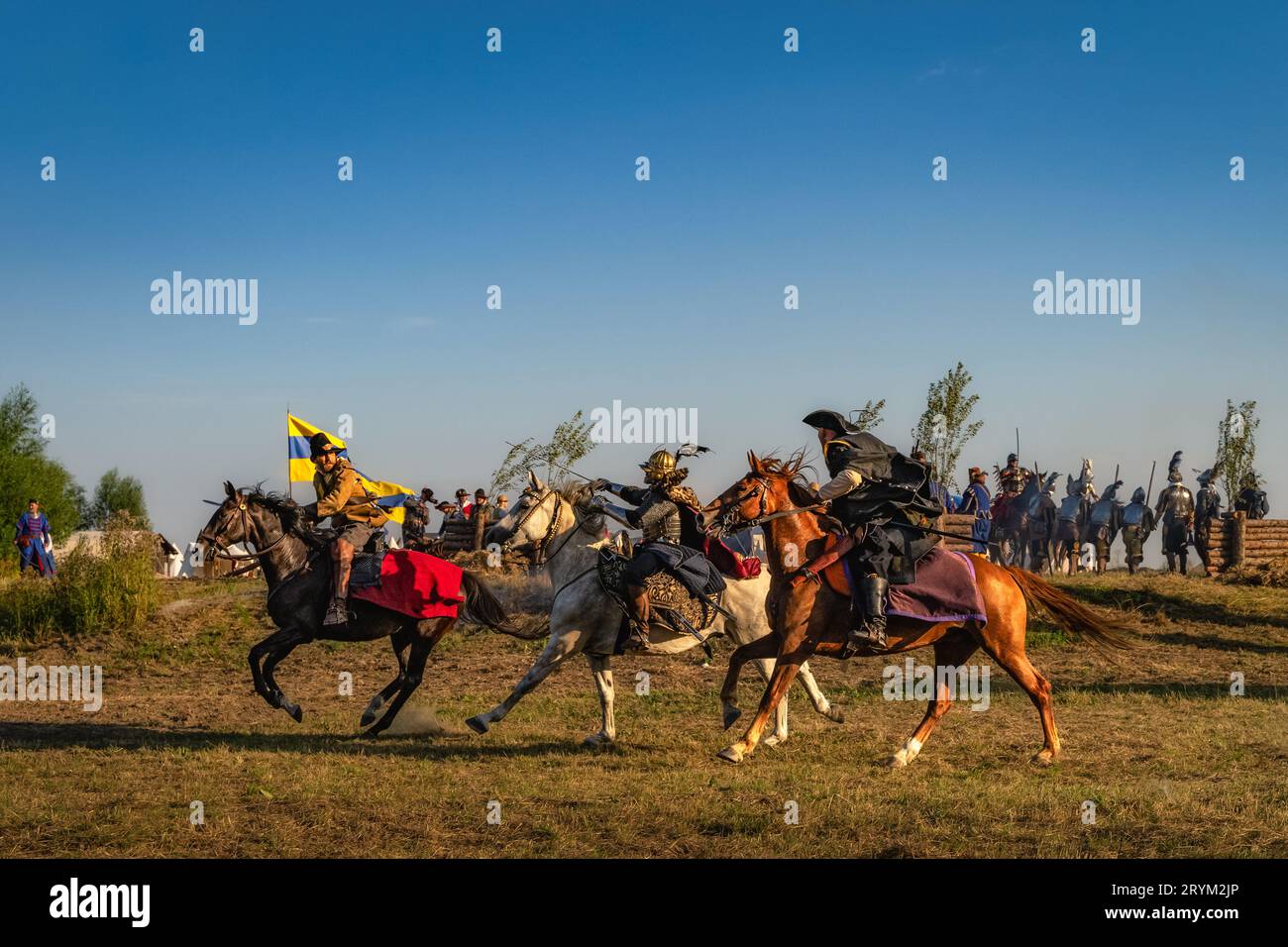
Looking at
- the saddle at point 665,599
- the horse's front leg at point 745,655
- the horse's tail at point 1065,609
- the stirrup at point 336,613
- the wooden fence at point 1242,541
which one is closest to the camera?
the horse's front leg at point 745,655

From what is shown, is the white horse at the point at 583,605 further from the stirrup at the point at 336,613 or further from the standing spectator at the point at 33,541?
the standing spectator at the point at 33,541

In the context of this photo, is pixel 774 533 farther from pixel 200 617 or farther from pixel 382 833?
pixel 200 617

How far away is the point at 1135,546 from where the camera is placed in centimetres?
2861

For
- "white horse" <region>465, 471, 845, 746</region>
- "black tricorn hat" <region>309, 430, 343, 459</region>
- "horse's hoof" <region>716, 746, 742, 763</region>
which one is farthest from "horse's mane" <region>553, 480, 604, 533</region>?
"horse's hoof" <region>716, 746, 742, 763</region>

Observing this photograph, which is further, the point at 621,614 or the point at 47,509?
the point at 47,509

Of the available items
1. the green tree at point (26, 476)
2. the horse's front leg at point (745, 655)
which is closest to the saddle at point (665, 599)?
the horse's front leg at point (745, 655)

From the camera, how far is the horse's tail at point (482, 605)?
1286cm

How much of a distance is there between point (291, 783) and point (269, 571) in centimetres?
374

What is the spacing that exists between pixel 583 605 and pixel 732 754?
2276mm

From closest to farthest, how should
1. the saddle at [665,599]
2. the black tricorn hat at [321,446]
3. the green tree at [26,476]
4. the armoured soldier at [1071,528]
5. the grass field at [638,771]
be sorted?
the grass field at [638,771] < the saddle at [665,599] < the black tricorn hat at [321,446] < the armoured soldier at [1071,528] < the green tree at [26,476]

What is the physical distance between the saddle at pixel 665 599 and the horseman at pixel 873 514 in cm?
154

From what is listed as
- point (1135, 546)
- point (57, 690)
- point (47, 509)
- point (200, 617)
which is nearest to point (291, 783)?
point (57, 690)

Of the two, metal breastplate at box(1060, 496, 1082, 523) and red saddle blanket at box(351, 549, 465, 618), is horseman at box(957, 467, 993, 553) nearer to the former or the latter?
metal breastplate at box(1060, 496, 1082, 523)

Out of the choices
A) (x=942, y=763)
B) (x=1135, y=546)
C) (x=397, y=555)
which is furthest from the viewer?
(x=1135, y=546)
